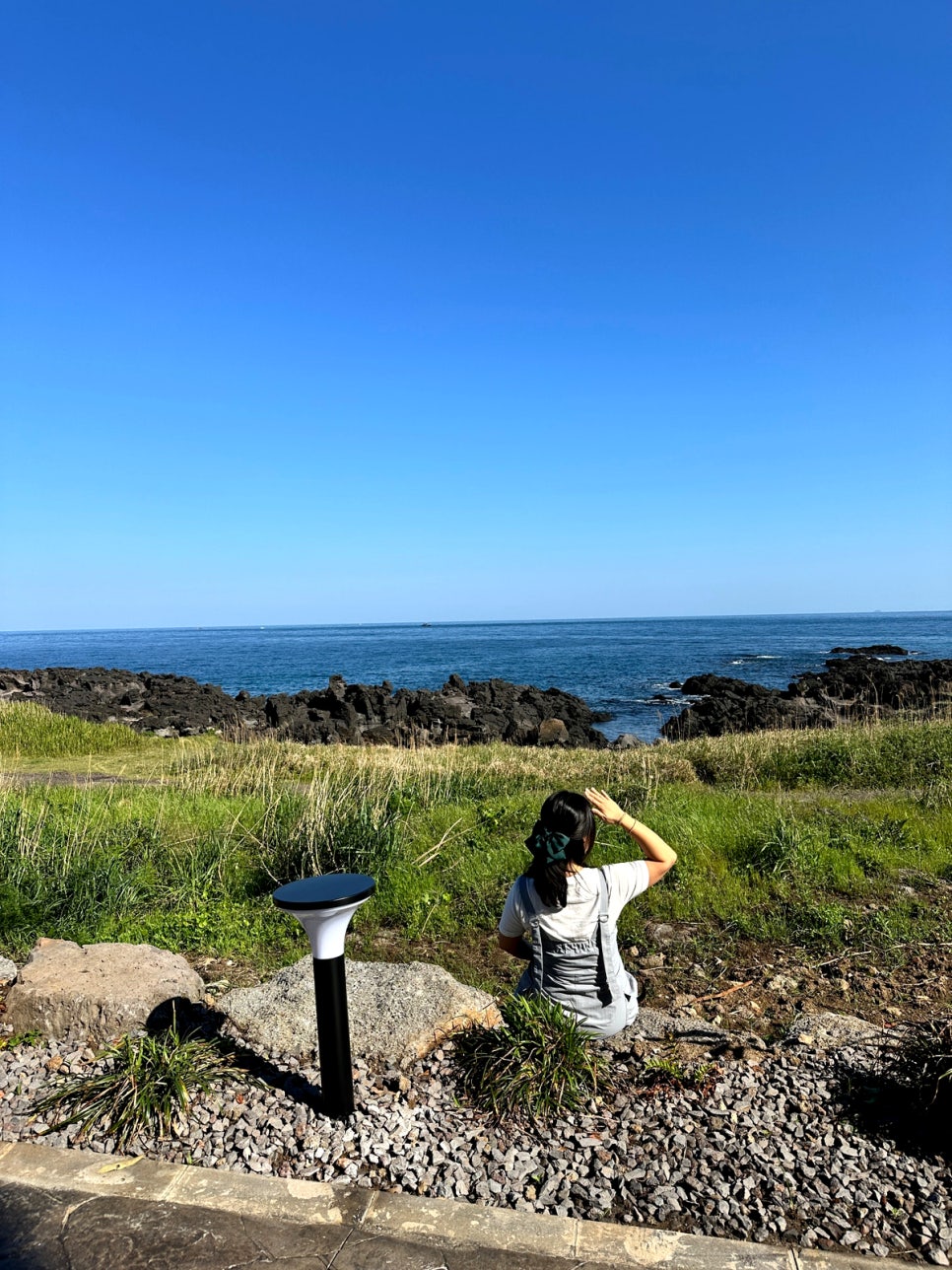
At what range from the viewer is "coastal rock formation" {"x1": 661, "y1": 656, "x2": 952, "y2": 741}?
24.1m

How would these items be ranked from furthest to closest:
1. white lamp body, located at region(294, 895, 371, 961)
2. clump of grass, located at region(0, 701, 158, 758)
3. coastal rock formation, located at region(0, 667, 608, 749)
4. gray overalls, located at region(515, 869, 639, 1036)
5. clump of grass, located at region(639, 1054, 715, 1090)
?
coastal rock formation, located at region(0, 667, 608, 749), clump of grass, located at region(0, 701, 158, 758), gray overalls, located at region(515, 869, 639, 1036), clump of grass, located at region(639, 1054, 715, 1090), white lamp body, located at region(294, 895, 371, 961)

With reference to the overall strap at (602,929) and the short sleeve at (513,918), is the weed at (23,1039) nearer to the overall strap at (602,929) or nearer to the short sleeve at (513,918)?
the short sleeve at (513,918)

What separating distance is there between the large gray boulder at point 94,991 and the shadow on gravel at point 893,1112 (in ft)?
10.8

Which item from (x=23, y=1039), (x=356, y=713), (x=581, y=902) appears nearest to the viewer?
(x=581, y=902)

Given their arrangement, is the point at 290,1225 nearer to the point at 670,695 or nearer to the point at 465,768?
the point at 465,768

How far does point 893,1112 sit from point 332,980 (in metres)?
2.30

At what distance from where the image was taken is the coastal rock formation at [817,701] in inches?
950

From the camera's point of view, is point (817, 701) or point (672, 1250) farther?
point (817, 701)

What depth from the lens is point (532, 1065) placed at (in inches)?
131

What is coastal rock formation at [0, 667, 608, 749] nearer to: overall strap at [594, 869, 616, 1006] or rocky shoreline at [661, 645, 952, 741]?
rocky shoreline at [661, 645, 952, 741]

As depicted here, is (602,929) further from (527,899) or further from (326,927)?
(326,927)

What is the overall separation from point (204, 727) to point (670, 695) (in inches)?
895

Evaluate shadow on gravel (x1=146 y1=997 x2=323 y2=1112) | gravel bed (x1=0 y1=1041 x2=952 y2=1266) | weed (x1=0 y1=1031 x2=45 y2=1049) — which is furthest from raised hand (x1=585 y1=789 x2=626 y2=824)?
weed (x1=0 y1=1031 x2=45 y2=1049)

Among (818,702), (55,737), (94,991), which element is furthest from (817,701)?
(94,991)
